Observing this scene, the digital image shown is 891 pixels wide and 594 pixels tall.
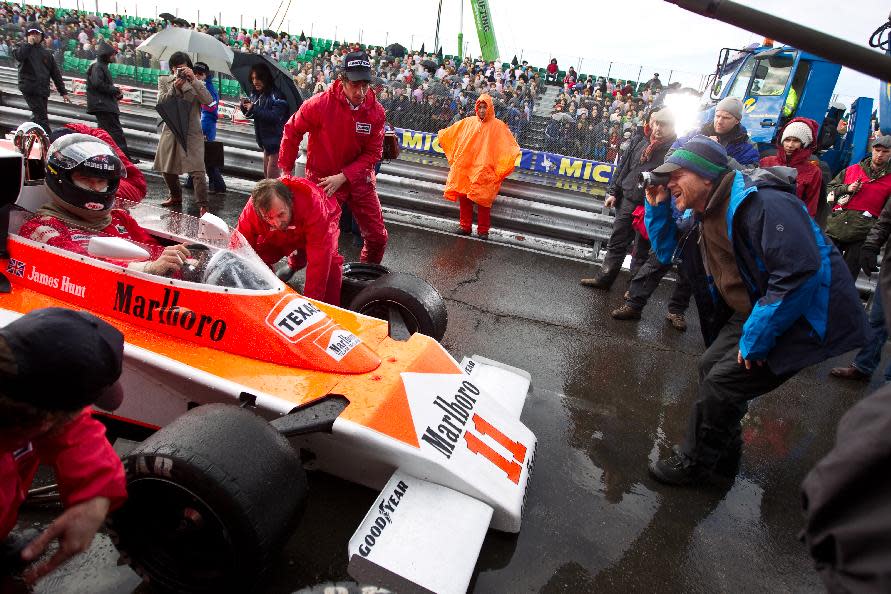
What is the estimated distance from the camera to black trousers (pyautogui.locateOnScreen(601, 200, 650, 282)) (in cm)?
567

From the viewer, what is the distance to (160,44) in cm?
1058

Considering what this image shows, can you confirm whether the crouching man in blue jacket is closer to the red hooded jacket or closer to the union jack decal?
the red hooded jacket

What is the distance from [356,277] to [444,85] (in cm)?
1133

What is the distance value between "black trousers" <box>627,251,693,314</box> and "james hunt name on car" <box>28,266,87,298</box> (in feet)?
14.4

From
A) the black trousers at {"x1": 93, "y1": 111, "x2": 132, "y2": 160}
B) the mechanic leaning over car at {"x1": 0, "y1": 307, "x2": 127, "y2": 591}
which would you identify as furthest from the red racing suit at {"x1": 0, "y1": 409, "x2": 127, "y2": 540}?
the black trousers at {"x1": 93, "y1": 111, "x2": 132, "y2": 160}

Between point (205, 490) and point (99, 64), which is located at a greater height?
point (99, 64)

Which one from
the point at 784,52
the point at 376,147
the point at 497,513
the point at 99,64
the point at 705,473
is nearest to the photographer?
the point at 497,513

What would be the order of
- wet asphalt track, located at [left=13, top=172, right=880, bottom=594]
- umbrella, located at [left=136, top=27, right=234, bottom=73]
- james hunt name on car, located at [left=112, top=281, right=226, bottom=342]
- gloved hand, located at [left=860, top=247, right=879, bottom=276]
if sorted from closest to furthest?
wet asphalt track, located at [left=13, top=172, right=880, bottom=594] < james hunt name on car, located at [left=112, top=281, right=226, bottom=342] < gloved hand, located at [left=860, top=247, right=879, bottom=276] < umbrella, located at [left=136, top=27, right=234, bottom=73]

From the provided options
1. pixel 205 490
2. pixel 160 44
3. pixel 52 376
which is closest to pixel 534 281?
pixel 205 490

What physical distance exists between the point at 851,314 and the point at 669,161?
1.10 metres

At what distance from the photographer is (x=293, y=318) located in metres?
2.79

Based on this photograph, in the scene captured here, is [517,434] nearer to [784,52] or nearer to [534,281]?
[534,281]

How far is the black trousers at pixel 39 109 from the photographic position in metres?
9.53

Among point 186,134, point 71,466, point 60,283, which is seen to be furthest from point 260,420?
point 186,134
